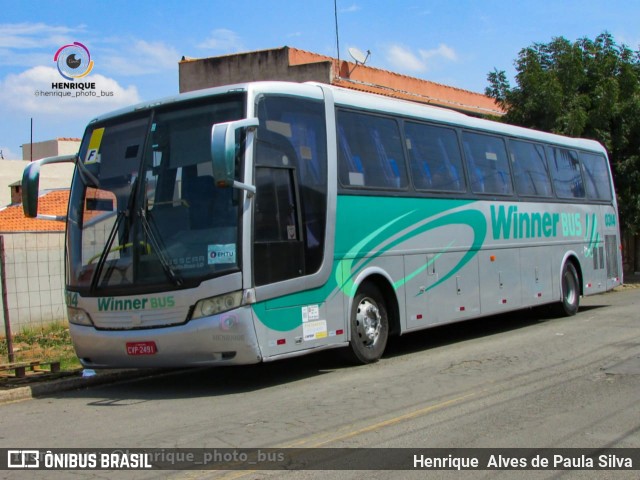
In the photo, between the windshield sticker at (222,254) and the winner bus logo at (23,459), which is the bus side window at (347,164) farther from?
Result: the winner bus logo at (23,459)

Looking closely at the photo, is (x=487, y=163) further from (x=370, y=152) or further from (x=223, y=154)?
(x=223, y=154)

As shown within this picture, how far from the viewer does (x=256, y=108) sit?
896 centimetres

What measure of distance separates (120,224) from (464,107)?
2405 cm

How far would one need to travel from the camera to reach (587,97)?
25.3 m

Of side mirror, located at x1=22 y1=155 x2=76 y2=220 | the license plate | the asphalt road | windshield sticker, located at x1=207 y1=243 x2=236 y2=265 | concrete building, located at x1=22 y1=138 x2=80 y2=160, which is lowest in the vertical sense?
the asphalt road

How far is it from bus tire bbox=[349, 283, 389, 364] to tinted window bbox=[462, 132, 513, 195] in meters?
3.52

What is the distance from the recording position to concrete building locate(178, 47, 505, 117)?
87.2 feet

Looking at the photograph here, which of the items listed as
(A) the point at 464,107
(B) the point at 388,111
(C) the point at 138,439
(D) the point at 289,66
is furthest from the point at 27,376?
(A) the point at 464,107

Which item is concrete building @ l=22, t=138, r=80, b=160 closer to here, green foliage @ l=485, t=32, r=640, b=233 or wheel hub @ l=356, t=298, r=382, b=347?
green foliage @ l=485, t=32, r=640, b=233

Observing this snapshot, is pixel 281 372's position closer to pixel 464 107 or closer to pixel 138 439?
pixel 138 439

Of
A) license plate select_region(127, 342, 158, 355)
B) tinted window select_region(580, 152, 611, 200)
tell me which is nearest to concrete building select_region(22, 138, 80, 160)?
tinted window select_region(580, 152, 611, 200)

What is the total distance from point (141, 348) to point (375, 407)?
291 cm

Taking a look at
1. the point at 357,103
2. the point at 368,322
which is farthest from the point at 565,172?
the point at 368,322

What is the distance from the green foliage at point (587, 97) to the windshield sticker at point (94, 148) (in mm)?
17856
